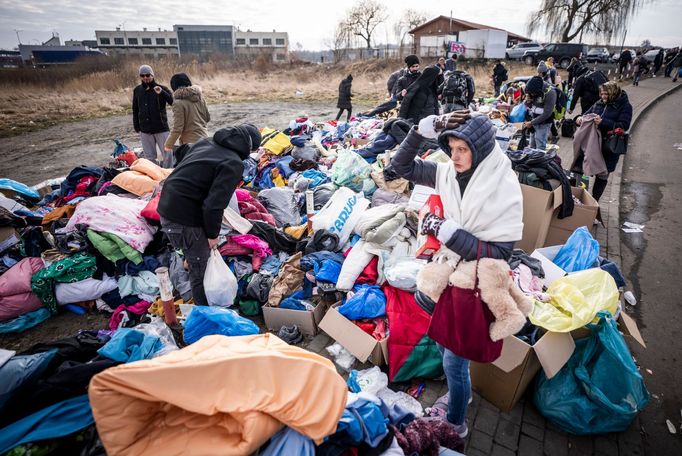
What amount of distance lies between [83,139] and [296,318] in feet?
40.0

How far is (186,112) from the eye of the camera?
5.61m

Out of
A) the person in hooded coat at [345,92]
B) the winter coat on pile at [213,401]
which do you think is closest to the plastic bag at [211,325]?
the winter coat on pile at [213,401]

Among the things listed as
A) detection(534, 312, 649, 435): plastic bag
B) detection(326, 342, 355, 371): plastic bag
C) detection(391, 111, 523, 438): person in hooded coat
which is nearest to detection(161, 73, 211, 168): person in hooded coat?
detection(326, 342, 355, 371): plastic bag

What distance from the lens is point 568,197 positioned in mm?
4145

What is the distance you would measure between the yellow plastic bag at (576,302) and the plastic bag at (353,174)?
3.00m

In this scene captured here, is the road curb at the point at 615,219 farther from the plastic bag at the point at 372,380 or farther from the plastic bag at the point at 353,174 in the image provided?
the plastic bag at the point at 372,380

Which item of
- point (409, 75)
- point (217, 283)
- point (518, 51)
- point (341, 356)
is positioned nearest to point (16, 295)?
point (217, 283)

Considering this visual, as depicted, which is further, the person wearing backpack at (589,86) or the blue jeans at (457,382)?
the person wearing backpack at (589,86)

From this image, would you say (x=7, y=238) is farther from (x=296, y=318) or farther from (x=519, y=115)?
(x=519, y=115)

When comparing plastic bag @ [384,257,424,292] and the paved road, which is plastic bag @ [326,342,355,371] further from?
the paved road

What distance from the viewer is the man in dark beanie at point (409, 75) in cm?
640

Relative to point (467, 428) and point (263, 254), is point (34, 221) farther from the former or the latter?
point (467, 428)

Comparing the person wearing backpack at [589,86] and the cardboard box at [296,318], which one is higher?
the person wearing backpack at [589,86]

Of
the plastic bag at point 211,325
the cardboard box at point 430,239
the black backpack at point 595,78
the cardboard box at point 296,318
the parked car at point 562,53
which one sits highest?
the parked car at point 562,53
